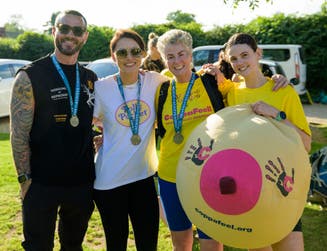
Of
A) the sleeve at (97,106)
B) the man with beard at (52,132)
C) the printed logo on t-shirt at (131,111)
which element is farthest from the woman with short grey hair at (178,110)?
the man with beard at (52,132)

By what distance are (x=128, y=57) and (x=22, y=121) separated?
898 millimetres

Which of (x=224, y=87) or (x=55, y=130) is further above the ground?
(x=224, y=87)

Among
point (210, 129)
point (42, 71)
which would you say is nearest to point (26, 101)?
point (42, 71)

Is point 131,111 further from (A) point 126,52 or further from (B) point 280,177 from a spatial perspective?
(B) point 280,177

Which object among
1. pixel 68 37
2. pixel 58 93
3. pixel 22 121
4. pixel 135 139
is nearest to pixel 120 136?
pixel 135 139

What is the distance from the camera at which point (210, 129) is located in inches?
89.4

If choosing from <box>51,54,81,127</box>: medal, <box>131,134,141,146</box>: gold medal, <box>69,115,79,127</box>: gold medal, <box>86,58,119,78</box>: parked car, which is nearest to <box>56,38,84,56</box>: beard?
<box>51,54,81,127</box>: medal

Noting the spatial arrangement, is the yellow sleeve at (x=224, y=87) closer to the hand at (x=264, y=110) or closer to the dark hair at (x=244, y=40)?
the dark hair at (x=244, y=40)

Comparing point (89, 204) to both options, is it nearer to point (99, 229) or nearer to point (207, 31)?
point (99, 229)

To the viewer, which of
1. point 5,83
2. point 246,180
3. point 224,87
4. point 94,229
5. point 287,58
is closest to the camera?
point 246,180

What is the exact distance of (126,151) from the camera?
284 centimetres

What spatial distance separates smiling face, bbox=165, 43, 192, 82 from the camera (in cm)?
285

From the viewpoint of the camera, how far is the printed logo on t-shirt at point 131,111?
2.84 metres

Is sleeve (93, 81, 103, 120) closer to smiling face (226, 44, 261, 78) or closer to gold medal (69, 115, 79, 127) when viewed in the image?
gold medal (69, 115, 79, 127)
